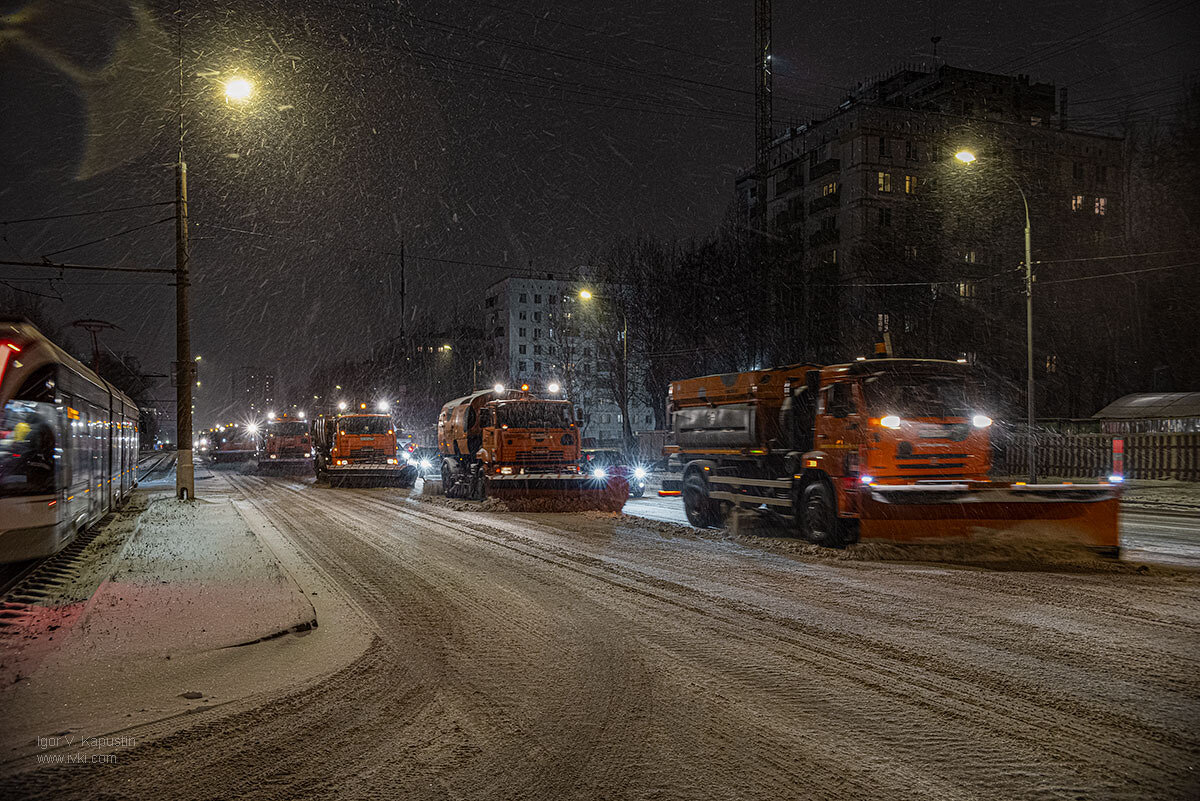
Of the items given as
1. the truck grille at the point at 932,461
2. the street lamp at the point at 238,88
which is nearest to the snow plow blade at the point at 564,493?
the truck grille at the point at 932,461

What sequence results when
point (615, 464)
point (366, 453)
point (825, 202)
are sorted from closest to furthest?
point (615, 464) → point (366, 453) → point (825, 202)

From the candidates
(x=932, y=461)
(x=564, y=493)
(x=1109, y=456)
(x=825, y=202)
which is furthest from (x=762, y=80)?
(x=932, y=461)

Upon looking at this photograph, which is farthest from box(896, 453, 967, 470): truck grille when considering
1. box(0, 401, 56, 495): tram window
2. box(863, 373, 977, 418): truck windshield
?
box(0, 401, 56, 495): tram window

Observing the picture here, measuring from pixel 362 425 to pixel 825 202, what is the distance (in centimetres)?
4367

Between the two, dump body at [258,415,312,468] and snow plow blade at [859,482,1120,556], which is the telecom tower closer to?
dump body at [258,415,312,468]

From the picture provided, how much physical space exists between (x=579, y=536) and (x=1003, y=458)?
2709 cm

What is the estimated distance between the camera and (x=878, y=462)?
13.3m

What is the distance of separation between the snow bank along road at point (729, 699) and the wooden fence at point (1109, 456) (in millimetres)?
23152

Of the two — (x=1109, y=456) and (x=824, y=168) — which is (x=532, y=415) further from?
(x=824, y=168)

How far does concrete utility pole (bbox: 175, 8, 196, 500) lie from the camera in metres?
22.5

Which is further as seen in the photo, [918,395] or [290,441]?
[290,441]

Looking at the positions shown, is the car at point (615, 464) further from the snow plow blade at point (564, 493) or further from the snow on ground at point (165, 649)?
the snow on ground at point (165, 649)

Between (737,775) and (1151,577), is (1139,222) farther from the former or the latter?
(737,775)

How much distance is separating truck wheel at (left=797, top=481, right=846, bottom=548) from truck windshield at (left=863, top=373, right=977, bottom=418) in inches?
61.3
